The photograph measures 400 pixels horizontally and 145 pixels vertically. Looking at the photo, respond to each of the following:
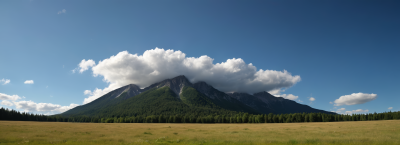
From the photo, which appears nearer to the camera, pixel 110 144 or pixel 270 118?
pixel 110 144

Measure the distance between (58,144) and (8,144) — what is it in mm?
5595

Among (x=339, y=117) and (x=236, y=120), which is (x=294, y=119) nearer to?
(x=339, y=117)

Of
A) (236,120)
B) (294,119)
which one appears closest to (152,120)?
(236,120)

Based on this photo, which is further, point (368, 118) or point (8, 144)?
point (368, 118)

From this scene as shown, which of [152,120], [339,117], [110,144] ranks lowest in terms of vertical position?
[152,120]

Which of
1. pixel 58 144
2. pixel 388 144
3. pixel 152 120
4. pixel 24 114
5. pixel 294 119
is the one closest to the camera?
pixel 388 144

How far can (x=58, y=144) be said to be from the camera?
22.0m

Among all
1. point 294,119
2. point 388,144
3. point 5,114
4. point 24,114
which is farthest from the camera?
point 24,114

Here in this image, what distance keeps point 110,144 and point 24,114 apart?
20520 cm

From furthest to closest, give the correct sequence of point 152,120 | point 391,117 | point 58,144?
1. point 152,120
2. point 391,117
3. point 58,144

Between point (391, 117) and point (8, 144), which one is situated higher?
point (8, 144)

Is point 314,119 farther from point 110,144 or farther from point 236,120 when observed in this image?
point 110,144

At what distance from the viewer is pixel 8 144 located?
21.4m

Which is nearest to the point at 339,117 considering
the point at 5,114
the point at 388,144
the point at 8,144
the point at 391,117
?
the point at 391,117
